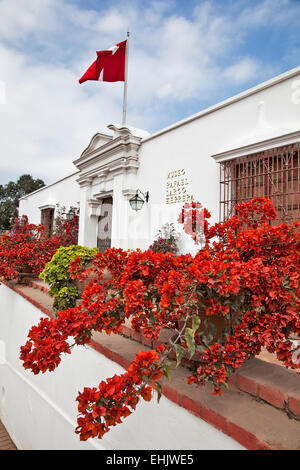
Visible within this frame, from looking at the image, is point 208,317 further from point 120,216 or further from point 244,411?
point 120,216

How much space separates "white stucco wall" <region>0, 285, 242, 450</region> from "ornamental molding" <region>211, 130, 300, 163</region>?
3.00 meters

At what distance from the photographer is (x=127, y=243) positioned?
546cm

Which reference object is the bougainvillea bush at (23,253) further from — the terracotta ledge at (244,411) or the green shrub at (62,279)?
the terracotta ledge at (244,411)

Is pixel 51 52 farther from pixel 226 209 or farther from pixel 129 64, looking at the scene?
pixel 226 209

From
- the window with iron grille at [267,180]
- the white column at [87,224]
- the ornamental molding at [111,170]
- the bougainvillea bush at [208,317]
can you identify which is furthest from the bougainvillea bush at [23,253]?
the bougainvillea bush at [208,317]

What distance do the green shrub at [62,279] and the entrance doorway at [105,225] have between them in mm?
3415

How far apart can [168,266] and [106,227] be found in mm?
5429

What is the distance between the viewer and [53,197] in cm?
962

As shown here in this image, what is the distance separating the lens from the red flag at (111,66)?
254 inches

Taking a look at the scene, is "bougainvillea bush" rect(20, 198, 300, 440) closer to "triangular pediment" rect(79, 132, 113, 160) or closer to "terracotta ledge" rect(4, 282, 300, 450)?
"terracotta ledge" rect(4, 282, 300, 450)

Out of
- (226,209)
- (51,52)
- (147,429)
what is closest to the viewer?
(147,429)

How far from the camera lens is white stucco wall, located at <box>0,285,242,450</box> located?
1.33 m

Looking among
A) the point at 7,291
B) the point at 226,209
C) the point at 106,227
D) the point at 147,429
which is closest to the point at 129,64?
the point at 106,227

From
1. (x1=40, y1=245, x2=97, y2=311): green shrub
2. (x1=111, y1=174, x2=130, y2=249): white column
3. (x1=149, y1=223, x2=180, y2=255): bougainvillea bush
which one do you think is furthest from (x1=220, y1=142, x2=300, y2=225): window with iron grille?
(x1=111, y1=174, x2=130, y2=249): white column
